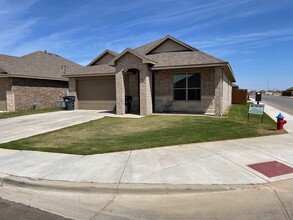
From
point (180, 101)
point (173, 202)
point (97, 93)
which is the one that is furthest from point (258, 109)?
point (97, 93)

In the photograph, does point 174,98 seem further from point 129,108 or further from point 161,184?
point 161,184

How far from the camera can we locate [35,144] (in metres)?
8.61

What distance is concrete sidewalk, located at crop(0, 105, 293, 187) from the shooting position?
524 cm

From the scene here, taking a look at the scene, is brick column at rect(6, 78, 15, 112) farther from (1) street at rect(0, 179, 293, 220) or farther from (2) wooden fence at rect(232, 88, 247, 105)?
(2) wooden fence at rect(232, 88, 247, 105)

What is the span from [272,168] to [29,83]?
21358 millimetres

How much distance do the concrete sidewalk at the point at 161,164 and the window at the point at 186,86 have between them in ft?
28.8

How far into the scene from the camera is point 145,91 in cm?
1598

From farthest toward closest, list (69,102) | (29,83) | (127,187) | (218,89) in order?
1. (29,83)
2. (69,102)
3. (218,89)
4. (127,187)

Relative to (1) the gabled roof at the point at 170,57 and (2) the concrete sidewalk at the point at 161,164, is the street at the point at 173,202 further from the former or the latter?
(1) the gabled roof at the point at 170,57

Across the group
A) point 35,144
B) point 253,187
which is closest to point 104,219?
point 253,187

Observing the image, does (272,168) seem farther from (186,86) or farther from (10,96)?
(10,96)

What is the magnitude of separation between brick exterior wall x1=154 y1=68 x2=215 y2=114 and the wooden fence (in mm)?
16304

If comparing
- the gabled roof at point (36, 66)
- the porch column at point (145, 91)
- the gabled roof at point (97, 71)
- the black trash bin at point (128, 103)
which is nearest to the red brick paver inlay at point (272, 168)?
the porch column at point (145, 91)

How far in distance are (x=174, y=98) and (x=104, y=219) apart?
14.0m
